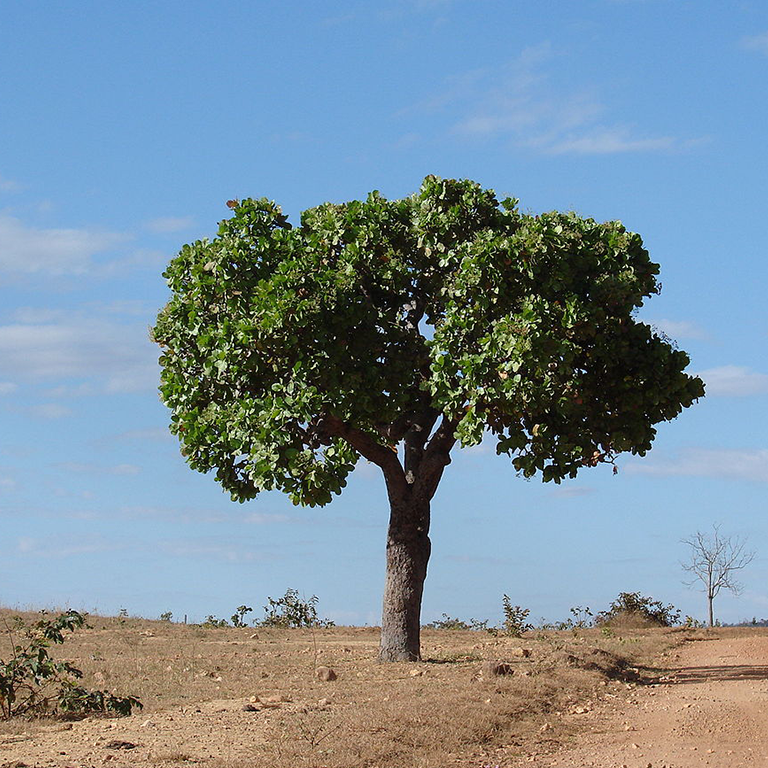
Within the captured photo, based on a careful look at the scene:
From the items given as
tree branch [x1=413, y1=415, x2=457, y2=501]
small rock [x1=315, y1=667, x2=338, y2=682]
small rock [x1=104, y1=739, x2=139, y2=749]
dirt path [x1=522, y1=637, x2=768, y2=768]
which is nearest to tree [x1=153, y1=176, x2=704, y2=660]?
tree branch [x1=413, y1=415, x2=457, y2=501]

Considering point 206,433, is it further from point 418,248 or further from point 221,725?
point 221,725

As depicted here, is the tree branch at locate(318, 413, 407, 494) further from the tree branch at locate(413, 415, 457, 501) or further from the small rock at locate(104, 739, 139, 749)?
the small rock at locate(104, 739, 139, 749)

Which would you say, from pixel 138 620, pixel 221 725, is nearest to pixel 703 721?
pixel 221 725

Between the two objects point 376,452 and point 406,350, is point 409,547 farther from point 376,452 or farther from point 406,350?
point 406,350

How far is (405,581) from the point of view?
1994 centimetres

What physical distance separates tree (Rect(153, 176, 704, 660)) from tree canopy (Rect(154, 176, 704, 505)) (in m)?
0.04

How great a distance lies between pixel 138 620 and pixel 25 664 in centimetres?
1790

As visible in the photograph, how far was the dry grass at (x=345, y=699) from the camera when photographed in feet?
37.2

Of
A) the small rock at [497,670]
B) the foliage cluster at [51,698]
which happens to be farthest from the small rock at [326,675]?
the foliage cluster at [51,698]

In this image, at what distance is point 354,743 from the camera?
37.2 ft

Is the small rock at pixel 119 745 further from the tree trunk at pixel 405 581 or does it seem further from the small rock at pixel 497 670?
the tree trunk at pixel 405 581

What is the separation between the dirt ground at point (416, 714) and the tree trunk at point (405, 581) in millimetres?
634

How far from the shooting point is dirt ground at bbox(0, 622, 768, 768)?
446 inches

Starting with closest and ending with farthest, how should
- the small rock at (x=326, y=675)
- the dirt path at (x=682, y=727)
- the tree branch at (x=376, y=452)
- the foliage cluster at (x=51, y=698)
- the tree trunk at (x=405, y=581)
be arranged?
the dirt path at (x=682, y=727), the foliage cluster at (x=51, y=698), the small rock at (x=326, y=675), the tree branch at (x=376, y=452), the tree trunk at (x=405, y=581)
